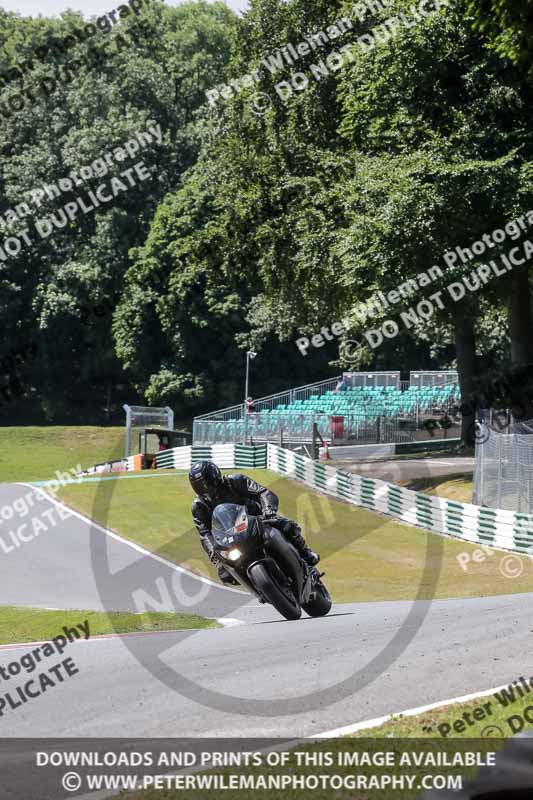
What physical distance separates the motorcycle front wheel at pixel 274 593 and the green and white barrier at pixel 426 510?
11749mm

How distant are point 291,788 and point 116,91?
70205 millimetres

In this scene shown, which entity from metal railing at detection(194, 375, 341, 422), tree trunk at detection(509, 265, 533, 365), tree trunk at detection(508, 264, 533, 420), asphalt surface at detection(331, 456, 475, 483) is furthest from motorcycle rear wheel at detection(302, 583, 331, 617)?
metal railing at detection(194, 375, 341, 422)

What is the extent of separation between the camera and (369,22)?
35125 mm

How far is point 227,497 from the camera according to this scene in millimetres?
11883

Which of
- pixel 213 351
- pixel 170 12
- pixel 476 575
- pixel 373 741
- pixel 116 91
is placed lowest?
pixel 476 575

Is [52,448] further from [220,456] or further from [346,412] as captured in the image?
[220,456]

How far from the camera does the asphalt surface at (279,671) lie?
7418 mm

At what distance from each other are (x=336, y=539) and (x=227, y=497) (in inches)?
581

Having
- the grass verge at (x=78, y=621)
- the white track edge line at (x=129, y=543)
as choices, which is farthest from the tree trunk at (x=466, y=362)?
the grass verge at (x=78, y=621)

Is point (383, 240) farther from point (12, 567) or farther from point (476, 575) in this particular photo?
point (12, 567)

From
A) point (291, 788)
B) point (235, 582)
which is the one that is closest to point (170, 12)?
point (235, 582)

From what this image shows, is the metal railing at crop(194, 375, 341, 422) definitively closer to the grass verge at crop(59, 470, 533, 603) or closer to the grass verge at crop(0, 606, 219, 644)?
the grass verge at crop(59, 470, 533, 603)

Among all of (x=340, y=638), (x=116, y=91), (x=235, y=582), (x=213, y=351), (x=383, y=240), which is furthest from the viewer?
(x=116, y=91)

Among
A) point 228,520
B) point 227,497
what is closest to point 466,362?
point 227,497
